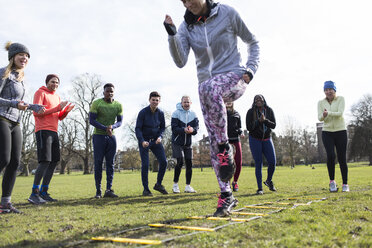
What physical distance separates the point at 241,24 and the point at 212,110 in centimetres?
109

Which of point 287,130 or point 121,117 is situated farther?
point 287,130

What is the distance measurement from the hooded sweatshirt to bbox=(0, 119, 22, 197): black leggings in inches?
44.7

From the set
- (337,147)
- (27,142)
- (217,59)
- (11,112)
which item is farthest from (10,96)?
(27,142)

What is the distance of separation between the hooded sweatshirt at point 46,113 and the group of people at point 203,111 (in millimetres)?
17

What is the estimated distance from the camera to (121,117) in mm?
6996

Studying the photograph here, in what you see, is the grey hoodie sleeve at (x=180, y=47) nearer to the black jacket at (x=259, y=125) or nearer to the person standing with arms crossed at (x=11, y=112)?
the person standing with arms crossed at (x=11, y=112)

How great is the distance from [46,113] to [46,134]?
0.40 m

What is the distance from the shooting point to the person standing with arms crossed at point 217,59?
3379mm

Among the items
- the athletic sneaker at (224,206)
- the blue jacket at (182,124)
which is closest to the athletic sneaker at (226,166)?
the athletic sneaker at (224,206)

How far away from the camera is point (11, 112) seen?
4.21 metres

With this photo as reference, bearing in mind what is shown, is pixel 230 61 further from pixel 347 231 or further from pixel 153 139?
pixel 153 139

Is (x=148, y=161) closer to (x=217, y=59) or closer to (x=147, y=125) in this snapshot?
(x=147, y=125)

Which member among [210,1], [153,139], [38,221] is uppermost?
[210,1]

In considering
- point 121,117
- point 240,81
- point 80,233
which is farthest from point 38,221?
point 121,117
